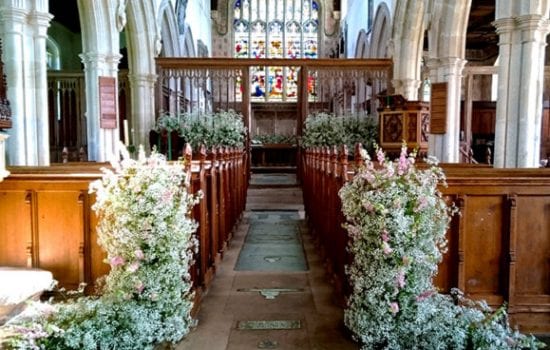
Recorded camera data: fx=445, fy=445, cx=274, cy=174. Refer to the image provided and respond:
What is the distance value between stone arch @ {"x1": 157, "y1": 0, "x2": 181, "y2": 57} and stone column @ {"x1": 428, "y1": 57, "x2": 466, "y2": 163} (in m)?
6.68

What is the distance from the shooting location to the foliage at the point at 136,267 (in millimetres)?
2186

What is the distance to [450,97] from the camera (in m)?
7.26

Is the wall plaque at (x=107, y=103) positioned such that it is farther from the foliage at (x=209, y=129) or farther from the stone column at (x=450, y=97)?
the stone column at (x=450, y=97)

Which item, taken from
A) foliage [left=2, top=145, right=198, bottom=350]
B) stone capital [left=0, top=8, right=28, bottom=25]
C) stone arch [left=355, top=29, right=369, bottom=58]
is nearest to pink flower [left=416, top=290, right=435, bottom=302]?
foliage [left=2, top=145, right=198, bottom=350]

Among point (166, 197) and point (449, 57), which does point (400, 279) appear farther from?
point (449, 57)

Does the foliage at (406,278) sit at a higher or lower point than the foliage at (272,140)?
lower

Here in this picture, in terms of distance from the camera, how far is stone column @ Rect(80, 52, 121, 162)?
711 centimetres

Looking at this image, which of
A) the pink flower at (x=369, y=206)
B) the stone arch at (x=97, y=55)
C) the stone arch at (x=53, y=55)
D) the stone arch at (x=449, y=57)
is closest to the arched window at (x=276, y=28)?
the stone arch at (x=53, y=55)

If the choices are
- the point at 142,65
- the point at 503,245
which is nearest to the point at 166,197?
the point at 503,245

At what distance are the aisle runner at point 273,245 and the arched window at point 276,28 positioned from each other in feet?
45.5

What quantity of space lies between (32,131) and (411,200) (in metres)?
4.49

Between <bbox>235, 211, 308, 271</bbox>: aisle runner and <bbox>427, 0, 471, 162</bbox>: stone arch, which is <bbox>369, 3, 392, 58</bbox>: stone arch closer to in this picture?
<bbox>427, 0, 471, 162</bbox>: stone arch

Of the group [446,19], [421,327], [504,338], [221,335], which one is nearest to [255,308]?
[221,335]

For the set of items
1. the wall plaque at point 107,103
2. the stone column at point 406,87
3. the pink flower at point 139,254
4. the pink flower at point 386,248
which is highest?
the stone column at point 406,87
